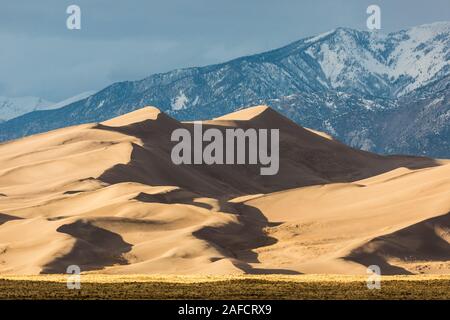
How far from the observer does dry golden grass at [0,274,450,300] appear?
54188 millimetres

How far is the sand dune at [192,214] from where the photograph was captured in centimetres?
9856

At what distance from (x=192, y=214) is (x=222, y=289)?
2427 inches

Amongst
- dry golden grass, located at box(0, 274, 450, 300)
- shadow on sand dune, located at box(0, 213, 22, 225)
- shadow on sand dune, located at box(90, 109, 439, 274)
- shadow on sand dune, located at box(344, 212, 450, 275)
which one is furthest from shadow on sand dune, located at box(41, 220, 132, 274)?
dry golden grass, located at box(0, 274, 450, 300)

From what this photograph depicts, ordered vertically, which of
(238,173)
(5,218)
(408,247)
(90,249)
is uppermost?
(238,173)

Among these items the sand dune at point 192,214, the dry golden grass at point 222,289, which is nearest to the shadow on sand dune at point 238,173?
the sand dune at point 192,214

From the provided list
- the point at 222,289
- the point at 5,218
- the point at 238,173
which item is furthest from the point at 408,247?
the point at 238,173

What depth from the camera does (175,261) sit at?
96312mm

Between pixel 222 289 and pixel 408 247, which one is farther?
pixel 408 247

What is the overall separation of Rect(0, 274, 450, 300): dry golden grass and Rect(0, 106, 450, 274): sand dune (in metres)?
22.6

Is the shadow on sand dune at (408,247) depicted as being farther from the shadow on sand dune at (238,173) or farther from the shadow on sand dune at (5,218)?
the shadow on sand dune at (5,218)

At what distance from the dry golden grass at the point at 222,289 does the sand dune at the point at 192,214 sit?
74.2 feet

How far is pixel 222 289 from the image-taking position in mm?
58188

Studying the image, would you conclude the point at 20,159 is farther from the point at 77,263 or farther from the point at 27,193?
the point at 77,263

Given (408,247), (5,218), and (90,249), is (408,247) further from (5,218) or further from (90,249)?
(5,218)
